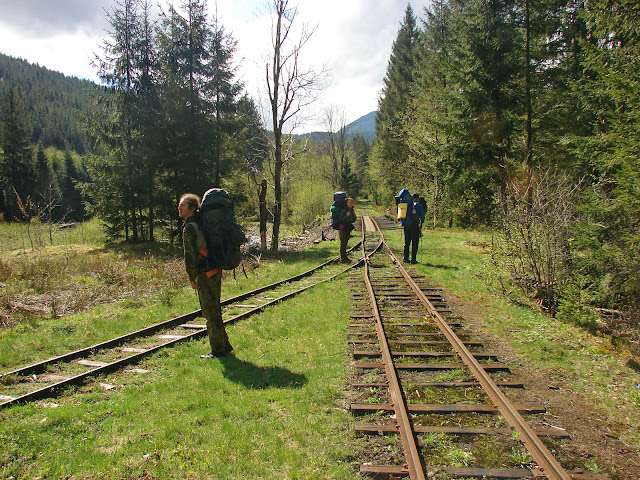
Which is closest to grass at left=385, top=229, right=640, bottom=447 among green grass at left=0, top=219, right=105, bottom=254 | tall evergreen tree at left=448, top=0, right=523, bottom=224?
tall evergreen tree at left=448, top=0, right=523, bottom=224

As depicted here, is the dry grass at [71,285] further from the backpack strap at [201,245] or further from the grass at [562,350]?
the grass at [562,350]

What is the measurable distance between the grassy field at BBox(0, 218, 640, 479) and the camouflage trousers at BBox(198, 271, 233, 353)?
0.95 feet

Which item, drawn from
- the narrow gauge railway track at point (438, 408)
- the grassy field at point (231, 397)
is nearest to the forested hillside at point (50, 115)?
the grassy field at point (231, 397)

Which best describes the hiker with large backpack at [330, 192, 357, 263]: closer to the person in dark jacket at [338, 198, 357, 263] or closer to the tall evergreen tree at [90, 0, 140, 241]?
the person in dark jacket at [338, 198, 357, 263]

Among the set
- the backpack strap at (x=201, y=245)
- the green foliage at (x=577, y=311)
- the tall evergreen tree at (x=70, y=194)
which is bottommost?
the green foliage at (x=577, y=311)

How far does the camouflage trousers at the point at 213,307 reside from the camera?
5.75 m

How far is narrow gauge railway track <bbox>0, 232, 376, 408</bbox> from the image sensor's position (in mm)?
4844

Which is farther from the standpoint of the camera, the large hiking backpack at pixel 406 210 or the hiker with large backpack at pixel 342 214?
the hiker with large backpack at pixel 342 214

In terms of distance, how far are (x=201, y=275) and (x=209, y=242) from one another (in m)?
0.51

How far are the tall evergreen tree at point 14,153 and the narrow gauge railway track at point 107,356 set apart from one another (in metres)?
52.2

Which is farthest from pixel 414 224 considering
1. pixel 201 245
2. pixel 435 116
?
pixel 435 116

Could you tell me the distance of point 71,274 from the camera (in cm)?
1241

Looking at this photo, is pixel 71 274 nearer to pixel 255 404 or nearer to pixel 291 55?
pixel 255 404

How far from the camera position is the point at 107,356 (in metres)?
6.03
